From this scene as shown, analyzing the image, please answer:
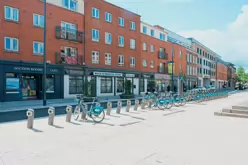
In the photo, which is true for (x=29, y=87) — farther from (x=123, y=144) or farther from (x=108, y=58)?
(x=123, y=144)

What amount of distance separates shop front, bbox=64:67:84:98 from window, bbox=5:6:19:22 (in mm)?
6857

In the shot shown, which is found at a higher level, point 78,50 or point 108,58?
point 78,50

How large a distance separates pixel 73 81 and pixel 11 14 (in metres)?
9.19

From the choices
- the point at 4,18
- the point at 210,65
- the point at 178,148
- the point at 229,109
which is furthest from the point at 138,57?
the point at 210,65

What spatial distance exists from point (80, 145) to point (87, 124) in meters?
3.08

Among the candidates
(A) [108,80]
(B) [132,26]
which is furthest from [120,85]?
(B) [132,26]

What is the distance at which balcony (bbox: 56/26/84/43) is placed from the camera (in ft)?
74.7

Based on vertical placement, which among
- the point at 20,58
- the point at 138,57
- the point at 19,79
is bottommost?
the point at 19,79

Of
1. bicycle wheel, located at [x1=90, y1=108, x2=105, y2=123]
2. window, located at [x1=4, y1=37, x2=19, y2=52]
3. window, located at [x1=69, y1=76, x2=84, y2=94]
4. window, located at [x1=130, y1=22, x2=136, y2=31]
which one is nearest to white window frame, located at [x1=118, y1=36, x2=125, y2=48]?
window, located at [x1=130, y1=22, x2=136, y2=31]

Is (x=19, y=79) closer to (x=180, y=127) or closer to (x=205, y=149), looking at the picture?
(x=180, y=127)

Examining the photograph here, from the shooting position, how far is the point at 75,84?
24562mm

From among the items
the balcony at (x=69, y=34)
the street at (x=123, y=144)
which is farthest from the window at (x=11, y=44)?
the street at (x=123, y=144)

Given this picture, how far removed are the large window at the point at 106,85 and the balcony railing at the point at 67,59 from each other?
4.55 m

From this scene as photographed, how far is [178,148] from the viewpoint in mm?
6125
